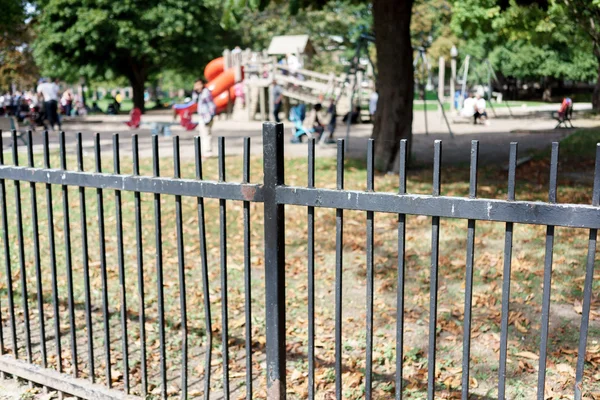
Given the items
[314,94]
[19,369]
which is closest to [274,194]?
[19,369]

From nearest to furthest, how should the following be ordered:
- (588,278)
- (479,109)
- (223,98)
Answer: (588,278), (479,109), (223,98)

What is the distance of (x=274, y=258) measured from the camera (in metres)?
3.12

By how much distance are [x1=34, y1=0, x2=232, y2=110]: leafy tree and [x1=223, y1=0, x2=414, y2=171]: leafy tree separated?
86.6 feet

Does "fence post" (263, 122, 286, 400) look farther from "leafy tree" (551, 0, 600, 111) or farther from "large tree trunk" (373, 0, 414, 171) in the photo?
"leafy tree" (551, 0, 600, 111)

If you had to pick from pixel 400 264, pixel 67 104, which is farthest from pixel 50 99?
pixel 400 264

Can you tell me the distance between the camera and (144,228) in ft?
28.8

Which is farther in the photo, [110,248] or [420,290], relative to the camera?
[110,248]

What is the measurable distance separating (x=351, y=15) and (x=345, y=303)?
2037 inches

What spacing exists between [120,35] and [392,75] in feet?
90.4

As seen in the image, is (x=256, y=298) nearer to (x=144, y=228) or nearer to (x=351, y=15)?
(x=144, y=228)

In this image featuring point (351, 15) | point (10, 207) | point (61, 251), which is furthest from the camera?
point (351, 15)

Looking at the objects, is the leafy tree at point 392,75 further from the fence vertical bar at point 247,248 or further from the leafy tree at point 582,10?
the fence vertical bar at point 247,248

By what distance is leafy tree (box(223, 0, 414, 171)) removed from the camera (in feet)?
38.0

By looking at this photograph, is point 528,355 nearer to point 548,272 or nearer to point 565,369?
point 565,369
